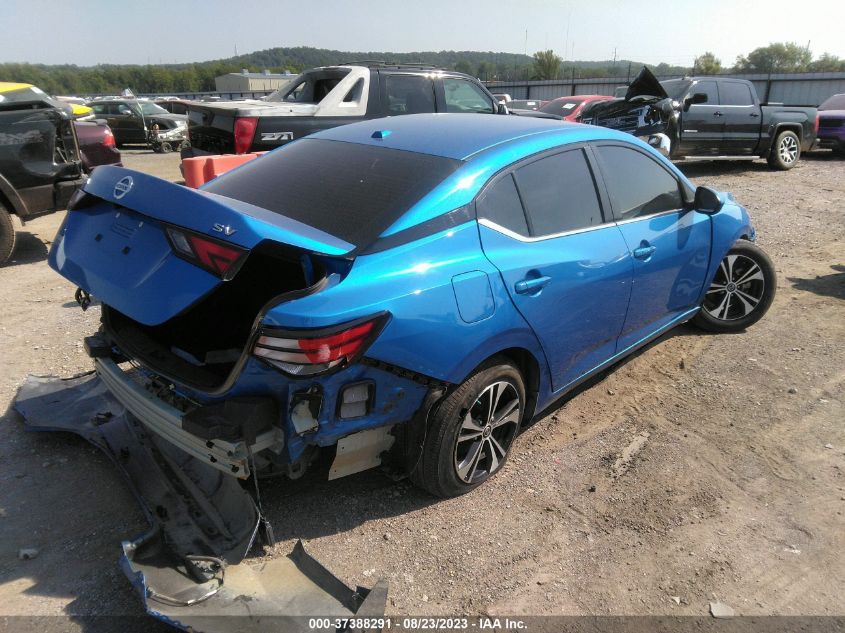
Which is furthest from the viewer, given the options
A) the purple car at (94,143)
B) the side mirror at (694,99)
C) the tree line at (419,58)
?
the tree line at (419,58)

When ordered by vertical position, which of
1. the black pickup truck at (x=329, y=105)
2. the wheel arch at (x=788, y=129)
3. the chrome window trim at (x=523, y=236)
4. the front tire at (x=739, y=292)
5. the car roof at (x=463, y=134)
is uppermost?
the black pickup truck at (x=329, y=105)

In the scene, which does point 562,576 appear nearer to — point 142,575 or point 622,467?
point 622,467

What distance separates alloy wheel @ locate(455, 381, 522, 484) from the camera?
9.94ft

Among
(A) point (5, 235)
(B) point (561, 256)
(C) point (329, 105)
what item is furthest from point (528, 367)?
(A) point (5, 235)

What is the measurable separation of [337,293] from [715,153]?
12.5 meters

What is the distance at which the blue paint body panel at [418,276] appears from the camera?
7.89 feet

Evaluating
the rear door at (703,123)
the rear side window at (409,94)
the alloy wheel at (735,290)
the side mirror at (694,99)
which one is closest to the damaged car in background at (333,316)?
the alloy wheel at (735,290)

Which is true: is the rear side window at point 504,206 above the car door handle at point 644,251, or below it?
above

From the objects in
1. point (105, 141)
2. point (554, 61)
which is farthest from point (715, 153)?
point (554, 61)

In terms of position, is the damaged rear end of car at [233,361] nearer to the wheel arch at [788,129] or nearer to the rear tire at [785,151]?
the wheel arch at [788,129]

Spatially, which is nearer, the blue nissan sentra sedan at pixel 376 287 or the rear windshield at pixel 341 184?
the blue nissan sentra sedan at pixel 376 287

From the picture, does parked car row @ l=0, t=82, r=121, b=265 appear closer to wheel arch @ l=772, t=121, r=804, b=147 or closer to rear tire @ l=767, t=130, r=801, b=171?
wheel arch @ l=772, t=121, r=804, b=147

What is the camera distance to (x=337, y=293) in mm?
2385

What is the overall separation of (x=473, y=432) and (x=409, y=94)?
21.4 ft
